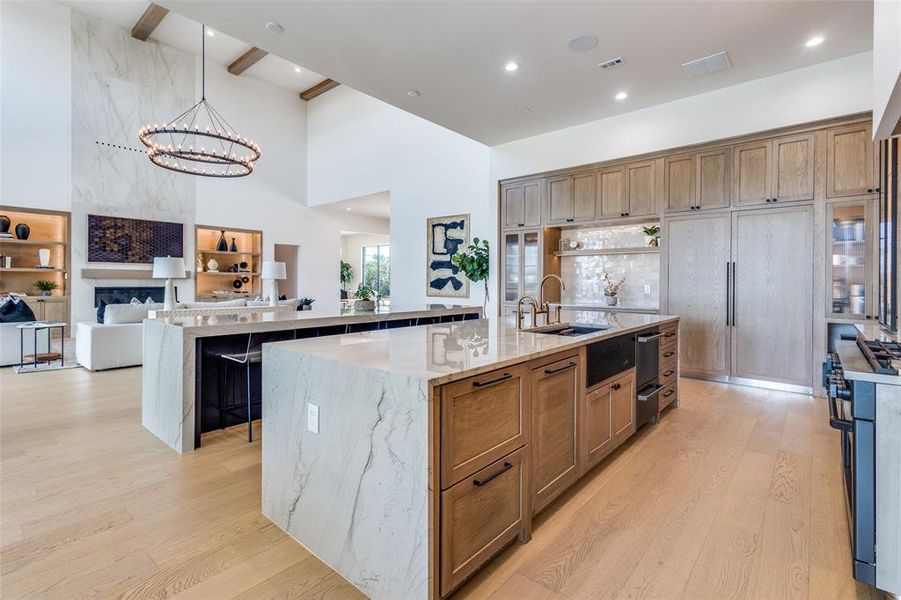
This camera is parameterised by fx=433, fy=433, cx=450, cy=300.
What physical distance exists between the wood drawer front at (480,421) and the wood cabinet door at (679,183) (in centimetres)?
423

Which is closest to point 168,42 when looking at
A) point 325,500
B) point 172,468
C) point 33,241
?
point 33,241

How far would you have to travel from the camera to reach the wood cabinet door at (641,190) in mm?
5195

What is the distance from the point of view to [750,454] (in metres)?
2.84

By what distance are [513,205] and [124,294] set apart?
24.7ft

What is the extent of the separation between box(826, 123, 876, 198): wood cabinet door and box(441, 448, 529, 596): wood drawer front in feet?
14.4

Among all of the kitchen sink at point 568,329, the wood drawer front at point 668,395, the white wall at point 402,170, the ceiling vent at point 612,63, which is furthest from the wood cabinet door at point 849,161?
the white wall at point 402,170

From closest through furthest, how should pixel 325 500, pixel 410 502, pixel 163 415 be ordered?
pixel 410 502 → pixel 325 500 → pixel 163 415

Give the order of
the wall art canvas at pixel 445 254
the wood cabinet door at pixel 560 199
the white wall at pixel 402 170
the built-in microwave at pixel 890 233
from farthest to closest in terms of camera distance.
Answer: the wall art canvas at pixel 445 254, the white wall at pixel 402 170, the wood cabinet door at pixel 560 199, the built-in microwave at pixel 890 233

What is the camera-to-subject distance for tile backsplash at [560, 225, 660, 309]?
5.63 metres

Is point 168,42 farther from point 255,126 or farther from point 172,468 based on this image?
point 172,468

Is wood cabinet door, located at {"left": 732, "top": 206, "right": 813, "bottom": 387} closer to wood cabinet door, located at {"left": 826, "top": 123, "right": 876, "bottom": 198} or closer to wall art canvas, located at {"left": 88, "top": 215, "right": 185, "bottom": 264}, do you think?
wood cabinet door, located at {"left": 826, "top": 123, "right": 876, "bottom": 198}

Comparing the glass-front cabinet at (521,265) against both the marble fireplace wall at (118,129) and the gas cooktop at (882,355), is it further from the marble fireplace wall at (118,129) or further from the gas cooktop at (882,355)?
the marble fireplace wall at (118,129)

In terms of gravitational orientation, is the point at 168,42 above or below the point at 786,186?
above

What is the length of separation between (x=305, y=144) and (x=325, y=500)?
1074 centimetres
